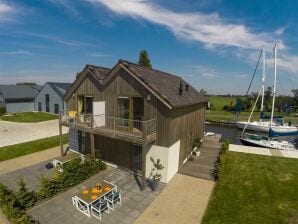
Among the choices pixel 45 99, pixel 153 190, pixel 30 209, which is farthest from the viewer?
pixel 45 99

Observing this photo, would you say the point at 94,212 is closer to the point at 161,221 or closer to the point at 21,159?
the point at 161,221

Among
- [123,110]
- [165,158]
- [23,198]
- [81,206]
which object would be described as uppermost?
[123,110]

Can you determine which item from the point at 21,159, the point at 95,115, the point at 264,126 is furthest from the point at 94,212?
the point at 264,126

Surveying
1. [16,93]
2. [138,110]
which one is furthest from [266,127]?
[16,93]

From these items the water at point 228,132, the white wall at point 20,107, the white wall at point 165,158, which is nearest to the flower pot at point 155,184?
the white wall at point 165,158

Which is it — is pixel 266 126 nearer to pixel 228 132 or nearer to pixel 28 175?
pixel 228 132

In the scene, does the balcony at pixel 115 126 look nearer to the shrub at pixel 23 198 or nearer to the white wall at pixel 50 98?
the shrub at pixel 23 198
